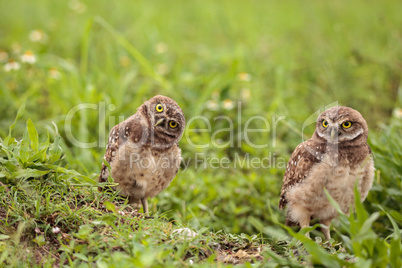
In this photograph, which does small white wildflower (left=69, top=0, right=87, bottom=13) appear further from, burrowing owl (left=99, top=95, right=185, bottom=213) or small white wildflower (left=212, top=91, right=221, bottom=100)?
burrowing owl (left=99, top=95, right=185, bottom=213)

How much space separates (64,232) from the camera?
2977mm

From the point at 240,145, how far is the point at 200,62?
8.37ft

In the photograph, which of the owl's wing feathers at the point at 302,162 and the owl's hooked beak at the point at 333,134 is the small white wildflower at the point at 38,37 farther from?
the owl's hooked beak at the point at 333,134

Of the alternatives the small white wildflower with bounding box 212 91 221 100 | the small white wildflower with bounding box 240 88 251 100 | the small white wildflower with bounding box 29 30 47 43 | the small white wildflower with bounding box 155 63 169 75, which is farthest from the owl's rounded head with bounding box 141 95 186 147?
the small white wildflower with bounding box 29 30 47 43

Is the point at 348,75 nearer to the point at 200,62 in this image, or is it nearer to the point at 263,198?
the point at 200,62

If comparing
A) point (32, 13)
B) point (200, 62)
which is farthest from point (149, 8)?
point (200, 62)

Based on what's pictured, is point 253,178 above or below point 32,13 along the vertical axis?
below

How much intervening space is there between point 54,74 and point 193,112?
231cm

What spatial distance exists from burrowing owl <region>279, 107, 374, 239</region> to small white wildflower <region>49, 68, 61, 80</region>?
4178mm

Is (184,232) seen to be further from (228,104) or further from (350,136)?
(228,104)

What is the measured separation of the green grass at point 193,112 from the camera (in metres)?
2.85

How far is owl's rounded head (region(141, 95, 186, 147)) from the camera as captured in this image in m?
3.63

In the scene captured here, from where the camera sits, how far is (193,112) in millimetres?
6059

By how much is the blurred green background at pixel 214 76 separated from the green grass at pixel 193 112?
0.03 m
